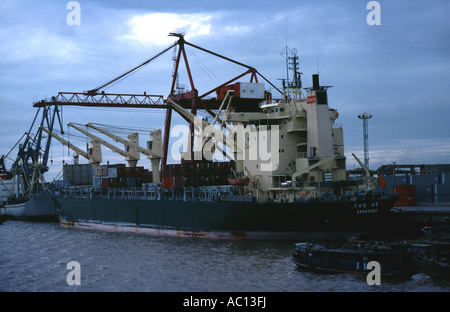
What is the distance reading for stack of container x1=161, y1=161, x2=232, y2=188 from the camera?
154 feet

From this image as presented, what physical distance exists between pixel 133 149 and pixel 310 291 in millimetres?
43674

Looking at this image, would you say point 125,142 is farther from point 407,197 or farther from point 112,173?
point 407,197

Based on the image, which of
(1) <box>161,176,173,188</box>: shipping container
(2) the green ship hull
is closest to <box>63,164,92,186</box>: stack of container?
(2) the green ship hull

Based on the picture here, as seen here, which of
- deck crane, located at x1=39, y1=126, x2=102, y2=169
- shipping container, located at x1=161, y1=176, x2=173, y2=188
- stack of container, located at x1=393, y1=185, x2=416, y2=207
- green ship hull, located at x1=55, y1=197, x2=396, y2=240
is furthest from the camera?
deck crane, located at x1=39, y1=126, x2=102, y2=169

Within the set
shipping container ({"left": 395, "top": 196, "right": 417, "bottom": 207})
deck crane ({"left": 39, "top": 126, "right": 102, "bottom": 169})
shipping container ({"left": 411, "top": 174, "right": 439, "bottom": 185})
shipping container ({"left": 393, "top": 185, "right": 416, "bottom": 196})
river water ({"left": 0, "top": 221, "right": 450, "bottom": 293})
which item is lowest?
river water ({"left": 0, "top": 221, "right": 450, "bottom": 293})

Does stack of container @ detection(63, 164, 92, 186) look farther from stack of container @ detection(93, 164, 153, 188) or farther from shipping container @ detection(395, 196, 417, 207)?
shipping container @ detection(395, 196, 417, 207)

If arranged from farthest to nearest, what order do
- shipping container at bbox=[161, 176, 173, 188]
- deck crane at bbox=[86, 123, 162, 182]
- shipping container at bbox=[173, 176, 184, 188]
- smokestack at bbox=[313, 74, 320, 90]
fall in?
1. deck crane at bbox=[86, 123, 162, 182]
2. shipping container at bbox=[161, 176, 173, 188]
3. shipping container at bbox=[173, 176, 184, 188]
4. smokestack at bbox=[313, 74, 320, 90]

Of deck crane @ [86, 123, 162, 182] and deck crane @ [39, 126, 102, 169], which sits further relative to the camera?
deck crane @ [39, 126, 102, 169]

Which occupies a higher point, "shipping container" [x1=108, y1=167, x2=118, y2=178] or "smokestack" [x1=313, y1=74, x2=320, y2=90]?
"smokestack" [x1=313, y1=74, x2=320, y2=90]

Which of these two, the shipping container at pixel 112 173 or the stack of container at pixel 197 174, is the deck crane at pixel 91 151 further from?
the stack of container at pixel 197 174

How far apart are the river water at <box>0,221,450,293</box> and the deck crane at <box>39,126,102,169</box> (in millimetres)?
23470

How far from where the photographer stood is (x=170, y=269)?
98.0 feet

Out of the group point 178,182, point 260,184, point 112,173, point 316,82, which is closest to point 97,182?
point 112,173
